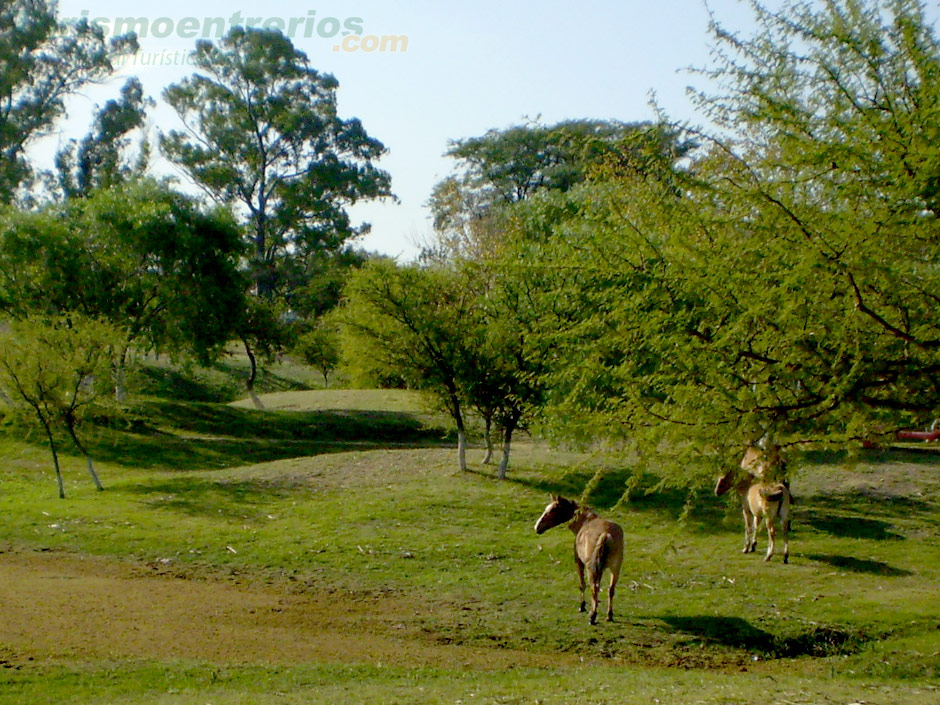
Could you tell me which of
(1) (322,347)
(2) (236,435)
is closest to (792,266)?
(2) (236,435)

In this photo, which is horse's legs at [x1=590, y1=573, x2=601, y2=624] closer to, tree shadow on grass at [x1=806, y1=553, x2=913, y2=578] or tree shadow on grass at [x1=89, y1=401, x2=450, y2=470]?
tree shadow on grass at [x1=806, y1=553, x2=913, y2=578]

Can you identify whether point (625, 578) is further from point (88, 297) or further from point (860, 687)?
point (88, 297)

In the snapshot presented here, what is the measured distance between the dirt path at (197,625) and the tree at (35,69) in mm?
36929

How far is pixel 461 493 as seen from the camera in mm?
22047

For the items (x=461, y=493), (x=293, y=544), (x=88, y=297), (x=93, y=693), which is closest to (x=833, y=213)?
(x=93, y=693)

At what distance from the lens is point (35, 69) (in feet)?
154

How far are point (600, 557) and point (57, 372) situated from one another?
14.7m

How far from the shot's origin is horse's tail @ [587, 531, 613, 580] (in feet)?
42.8

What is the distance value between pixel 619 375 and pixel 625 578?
28.4ft

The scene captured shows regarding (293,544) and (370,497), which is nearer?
(293,544)

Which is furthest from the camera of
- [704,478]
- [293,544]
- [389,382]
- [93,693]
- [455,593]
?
[389,382]

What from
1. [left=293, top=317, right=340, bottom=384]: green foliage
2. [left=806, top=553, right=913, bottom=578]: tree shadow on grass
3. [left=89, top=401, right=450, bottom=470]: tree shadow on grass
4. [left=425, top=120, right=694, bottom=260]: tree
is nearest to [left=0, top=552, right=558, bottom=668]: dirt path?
[left=806, top=553, right=913, bottom=578]: tree shadow on grass

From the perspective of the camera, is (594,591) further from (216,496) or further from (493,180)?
(493,180)

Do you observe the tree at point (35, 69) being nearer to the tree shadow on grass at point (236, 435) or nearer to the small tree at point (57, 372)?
the tree shadow on grass at point (236, 435)
